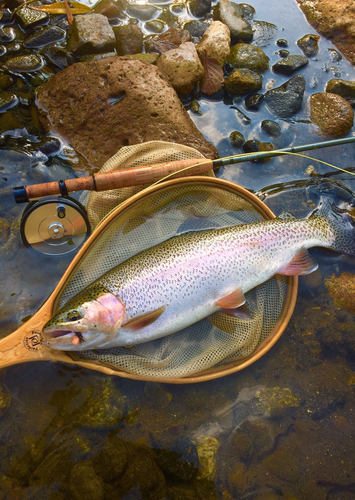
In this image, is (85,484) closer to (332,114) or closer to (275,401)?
(275,401)

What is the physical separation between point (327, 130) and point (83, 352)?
3423 millimetres

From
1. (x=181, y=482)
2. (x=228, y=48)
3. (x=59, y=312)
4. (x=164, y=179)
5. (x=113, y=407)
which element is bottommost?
(x=181, y=482)

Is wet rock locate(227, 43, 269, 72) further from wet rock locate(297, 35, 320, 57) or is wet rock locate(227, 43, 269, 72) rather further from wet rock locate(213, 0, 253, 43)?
wet rock locate(297, 35, 320, 57)

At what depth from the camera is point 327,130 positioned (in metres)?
4.02

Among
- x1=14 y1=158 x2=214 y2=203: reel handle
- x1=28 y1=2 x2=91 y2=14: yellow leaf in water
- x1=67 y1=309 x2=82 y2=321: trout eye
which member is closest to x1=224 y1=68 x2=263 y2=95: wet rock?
x1=14 y1=158 x2=214 y2=203: reel handle

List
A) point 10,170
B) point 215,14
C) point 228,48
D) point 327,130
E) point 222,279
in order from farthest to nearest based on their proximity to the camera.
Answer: point 215,14
point 228,48
point 327,130
point 10,170
point 222,279

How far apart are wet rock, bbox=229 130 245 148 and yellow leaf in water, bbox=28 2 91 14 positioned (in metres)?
2.71

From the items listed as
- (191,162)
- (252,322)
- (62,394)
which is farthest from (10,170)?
(252,322)

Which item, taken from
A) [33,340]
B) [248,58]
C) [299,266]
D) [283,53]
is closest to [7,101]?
[33,340]

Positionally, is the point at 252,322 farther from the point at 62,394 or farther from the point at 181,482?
the point at 62,394

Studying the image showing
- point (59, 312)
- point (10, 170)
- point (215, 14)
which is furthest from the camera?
point (215, 14)

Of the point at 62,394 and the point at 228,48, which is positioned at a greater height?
the point at 228,48

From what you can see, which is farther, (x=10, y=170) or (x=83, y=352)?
(x=10, y=170)

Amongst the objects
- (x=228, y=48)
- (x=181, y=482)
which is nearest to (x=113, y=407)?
(x=181, y=482)
